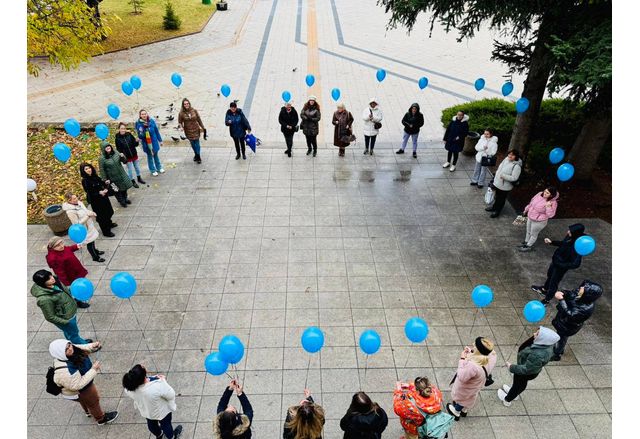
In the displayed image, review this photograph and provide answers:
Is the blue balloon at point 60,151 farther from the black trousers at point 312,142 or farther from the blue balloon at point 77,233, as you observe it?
the black trousers at point 312,142

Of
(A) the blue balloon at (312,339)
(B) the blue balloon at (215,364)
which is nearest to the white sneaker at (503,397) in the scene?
(A) the blue balloon at (312,339)

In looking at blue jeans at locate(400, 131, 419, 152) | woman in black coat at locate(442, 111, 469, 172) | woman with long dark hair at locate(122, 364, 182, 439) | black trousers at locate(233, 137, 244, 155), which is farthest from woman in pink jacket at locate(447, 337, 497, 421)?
black trousers at locate(233, 137, 244, 155)

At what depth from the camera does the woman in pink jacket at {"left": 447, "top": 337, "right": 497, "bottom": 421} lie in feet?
16.5

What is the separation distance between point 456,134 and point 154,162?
7.59 m

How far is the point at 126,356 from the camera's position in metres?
6.39

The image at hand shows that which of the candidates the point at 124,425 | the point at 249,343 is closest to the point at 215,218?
the point at 249,343

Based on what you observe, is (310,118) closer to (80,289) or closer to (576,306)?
(80,289)

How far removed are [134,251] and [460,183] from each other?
7.75 m

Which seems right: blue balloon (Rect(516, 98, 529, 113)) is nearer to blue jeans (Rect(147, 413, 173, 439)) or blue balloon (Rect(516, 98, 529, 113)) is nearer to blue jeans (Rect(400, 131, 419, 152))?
blue jeans (Rect(400, 131, 419, 152))

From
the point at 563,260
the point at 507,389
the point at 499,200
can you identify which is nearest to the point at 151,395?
the point at 507,389

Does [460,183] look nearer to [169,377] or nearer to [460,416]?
[460,416]

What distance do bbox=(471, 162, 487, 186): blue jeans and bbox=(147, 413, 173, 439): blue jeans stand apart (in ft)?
27.8

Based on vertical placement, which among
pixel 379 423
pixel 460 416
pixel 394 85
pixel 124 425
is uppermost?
pixel 394 85

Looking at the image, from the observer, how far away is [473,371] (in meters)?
5.03
